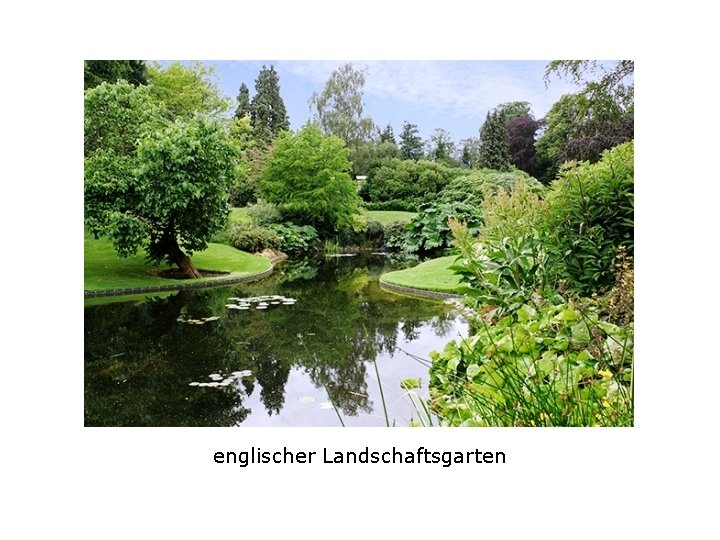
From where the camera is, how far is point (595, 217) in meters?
3.22

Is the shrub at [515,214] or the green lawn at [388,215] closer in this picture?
the shrub at [515,214]

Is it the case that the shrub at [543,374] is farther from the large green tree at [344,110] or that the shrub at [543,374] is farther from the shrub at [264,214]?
the shrub at [264,214]

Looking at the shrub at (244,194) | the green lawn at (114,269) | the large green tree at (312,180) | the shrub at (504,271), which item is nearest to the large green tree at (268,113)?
the large green tree at (312,180)

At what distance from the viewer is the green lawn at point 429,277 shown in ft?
25.4

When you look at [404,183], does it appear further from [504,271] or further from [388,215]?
[504,271]

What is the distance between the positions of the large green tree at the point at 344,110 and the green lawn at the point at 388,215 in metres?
1.54

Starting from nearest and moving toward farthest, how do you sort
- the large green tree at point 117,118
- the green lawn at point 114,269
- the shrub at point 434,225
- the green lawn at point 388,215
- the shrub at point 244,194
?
the green lawn at point 114,269 < the large green tree at point 117,118 < the shrub at point 434,225 < the green lawn at point 388,215 < the shrub at point 244,194

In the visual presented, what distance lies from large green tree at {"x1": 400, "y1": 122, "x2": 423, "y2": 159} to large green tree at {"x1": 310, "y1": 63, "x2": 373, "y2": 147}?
26.0 inches

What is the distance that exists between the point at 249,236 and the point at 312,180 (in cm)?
212

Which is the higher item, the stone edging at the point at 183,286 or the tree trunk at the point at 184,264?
the tree trunk at the point at 184,264
